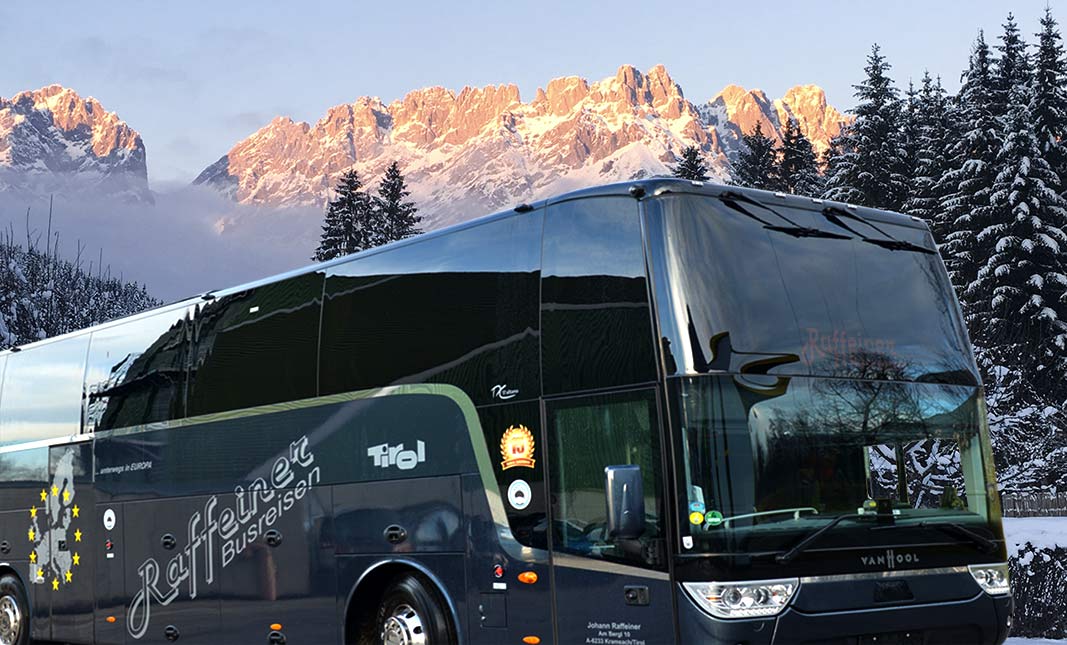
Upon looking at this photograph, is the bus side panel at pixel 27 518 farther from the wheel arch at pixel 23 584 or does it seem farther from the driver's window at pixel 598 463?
the driver's window at pixel 598 463

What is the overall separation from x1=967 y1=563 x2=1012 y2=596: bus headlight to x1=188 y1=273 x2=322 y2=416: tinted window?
5.70 meters

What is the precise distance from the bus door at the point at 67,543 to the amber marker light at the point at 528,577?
743cm

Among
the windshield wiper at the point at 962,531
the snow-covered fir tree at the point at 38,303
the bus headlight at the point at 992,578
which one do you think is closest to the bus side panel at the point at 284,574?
the windshield wiper at the point at 962,531

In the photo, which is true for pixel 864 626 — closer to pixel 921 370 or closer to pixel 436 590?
pixel 921 370

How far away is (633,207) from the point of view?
895 cm

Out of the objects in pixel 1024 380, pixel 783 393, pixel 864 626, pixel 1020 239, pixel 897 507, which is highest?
pixel 1020 239

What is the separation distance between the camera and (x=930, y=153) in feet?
180

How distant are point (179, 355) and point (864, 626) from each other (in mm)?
8118

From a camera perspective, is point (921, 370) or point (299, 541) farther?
point (299, 541)

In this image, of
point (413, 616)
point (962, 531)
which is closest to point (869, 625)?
point (962, 531)

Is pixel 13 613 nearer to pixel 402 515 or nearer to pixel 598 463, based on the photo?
pixel 402 515

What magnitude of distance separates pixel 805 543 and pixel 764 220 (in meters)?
2.24

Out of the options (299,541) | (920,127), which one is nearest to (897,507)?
(299,541)

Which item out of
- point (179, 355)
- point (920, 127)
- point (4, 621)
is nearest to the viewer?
point (179, 355)
